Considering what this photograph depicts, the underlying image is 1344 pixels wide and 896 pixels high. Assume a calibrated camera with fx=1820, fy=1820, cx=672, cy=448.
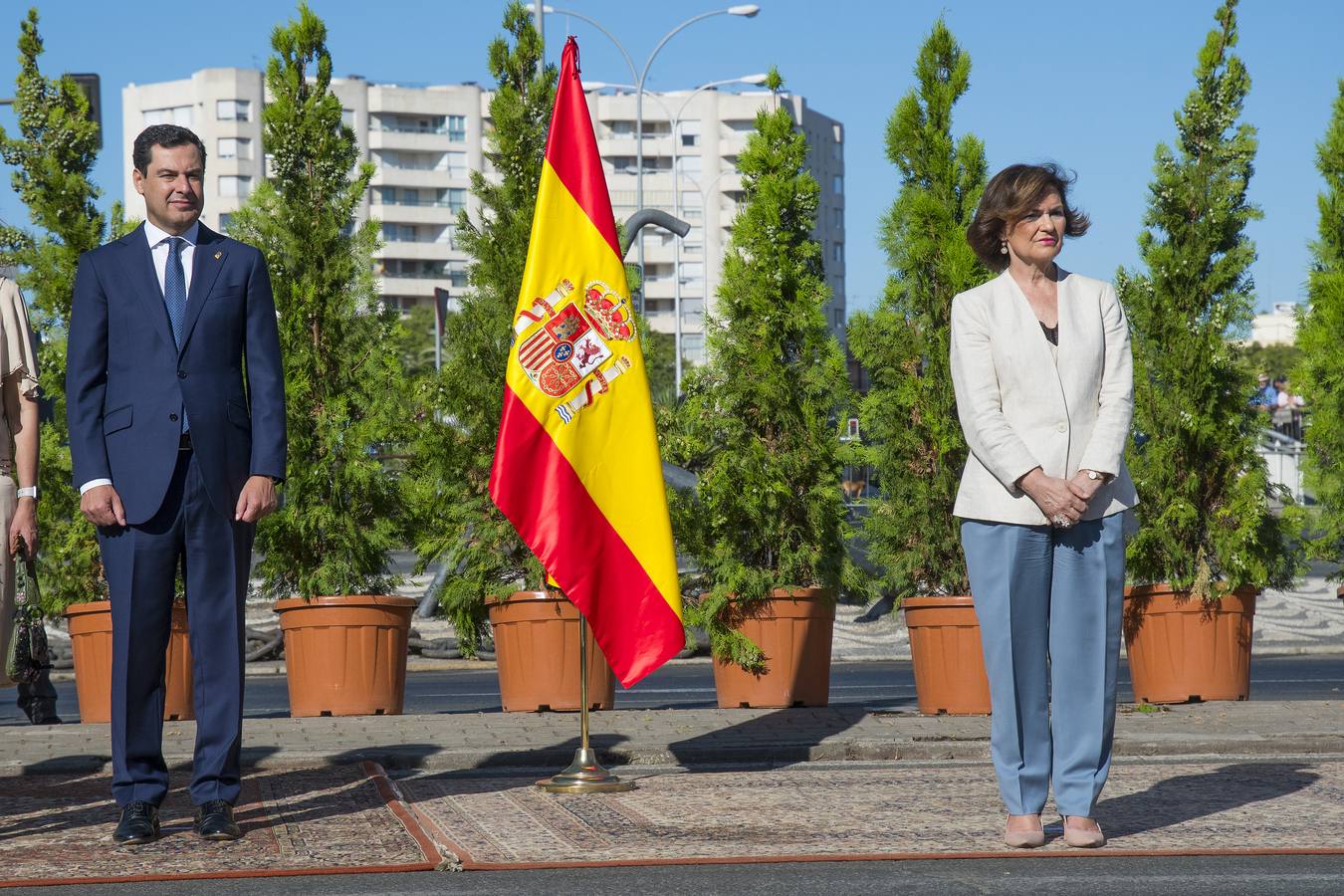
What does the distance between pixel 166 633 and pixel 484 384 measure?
4651mm

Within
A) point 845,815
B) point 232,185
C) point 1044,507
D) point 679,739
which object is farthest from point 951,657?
point 232,185

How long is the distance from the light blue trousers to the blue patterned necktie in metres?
2.77

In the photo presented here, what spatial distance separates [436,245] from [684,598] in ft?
414

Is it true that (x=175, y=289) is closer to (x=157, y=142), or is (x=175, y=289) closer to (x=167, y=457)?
(x=157, y=142)

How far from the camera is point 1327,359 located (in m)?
10.9

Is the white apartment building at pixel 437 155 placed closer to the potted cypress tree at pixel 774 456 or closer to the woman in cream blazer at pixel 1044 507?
the potted cypress tree at pixel 774 456

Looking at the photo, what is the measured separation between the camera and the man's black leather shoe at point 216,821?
595 centimetres

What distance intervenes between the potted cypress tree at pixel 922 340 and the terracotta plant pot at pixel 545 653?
176cm

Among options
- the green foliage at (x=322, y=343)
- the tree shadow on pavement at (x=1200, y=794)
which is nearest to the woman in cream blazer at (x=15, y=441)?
the tree shadow on pavement at (x=1200, y=794)

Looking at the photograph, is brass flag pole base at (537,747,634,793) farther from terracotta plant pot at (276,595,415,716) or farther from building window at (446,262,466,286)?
building window at (446,262,466,286)

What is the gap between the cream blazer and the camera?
19.0 feet

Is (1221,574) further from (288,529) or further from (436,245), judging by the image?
(436,245)

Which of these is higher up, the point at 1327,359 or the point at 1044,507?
the point at 1327,359

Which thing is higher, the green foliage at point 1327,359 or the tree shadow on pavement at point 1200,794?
the green foliage at point 1327,359
